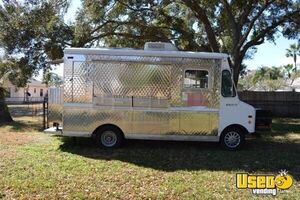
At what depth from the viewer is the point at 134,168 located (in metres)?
8.84

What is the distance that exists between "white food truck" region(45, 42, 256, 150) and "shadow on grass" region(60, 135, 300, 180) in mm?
553

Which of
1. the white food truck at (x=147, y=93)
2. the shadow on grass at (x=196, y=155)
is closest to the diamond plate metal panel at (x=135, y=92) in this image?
the white food truck at (x=147, y=93)

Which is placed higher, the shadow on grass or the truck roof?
the truck roof

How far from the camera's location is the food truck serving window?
1103 centimetres

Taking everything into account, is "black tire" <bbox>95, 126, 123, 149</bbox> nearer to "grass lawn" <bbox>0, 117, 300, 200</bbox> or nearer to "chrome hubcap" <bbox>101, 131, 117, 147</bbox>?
"chrome hubcap" <bbox>101, 131, 117, 147</bbox>

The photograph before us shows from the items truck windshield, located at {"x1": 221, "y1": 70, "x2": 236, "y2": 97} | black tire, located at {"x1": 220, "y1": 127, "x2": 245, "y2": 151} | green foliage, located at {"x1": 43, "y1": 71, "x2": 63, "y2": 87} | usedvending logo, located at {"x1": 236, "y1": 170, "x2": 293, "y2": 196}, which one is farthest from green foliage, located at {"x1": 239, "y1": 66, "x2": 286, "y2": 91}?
usedvending logo, located at {"x1": 236, "y1": 170, "x2": 293, "y2": 196}

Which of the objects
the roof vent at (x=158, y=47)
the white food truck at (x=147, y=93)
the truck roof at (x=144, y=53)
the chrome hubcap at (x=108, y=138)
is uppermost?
the roof vent at (x=158, y=47)

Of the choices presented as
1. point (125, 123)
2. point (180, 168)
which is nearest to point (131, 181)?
point (180, 168)

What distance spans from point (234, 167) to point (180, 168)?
1.26 m

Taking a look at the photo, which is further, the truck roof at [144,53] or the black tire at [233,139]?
the black tire at [233,139]

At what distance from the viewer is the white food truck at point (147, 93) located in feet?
36.2

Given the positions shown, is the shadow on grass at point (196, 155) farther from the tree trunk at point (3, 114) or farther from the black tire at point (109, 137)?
the tree trunk at point (3, 114)

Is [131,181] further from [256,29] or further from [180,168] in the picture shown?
[256,29]

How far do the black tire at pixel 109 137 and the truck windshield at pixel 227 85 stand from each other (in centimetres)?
309
